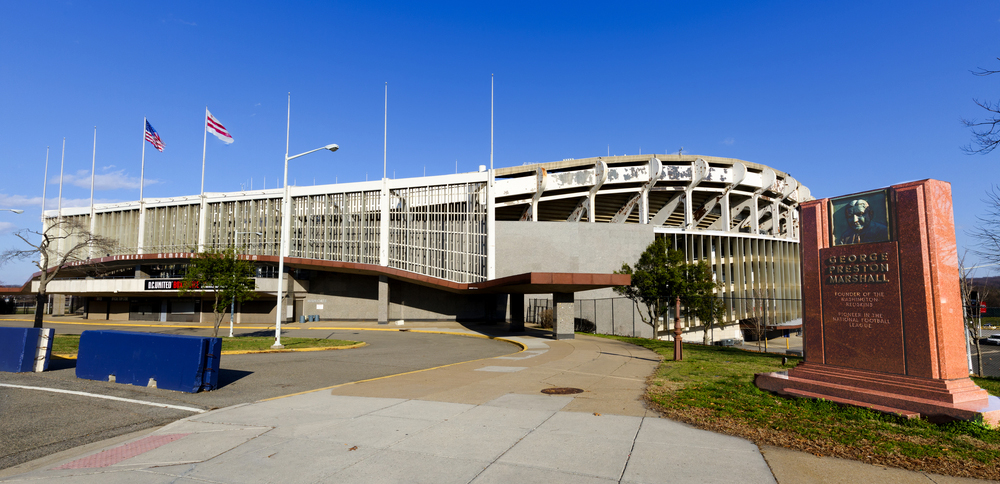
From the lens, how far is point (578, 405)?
30.9 ft

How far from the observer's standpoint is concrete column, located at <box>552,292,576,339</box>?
26625 mm

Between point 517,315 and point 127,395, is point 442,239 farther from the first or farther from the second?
point 127,395

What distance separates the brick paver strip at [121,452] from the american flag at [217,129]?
34.5 m

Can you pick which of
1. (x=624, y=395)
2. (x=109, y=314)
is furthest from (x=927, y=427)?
(x=109, y=314)

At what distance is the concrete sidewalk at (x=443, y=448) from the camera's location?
5.75 m

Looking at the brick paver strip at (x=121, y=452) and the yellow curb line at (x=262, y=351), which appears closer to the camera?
the brick paver strip at (x=121, y=452)

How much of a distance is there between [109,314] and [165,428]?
195 ft

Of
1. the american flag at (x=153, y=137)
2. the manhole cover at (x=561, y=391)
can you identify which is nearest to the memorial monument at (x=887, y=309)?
the manhole cover at (x=561, y=391)

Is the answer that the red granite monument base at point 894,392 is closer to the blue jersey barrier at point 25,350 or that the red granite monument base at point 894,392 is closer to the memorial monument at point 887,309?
the memorial monument at point 887,309

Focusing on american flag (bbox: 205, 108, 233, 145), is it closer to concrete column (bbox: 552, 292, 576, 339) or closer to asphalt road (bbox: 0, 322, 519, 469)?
asphalt road (bbox: 0, 322, 519, 469)

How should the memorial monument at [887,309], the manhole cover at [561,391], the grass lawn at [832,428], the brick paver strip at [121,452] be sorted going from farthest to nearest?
the manhole cover at [561,391] → the memorial monument at [887,309] → the brick paver strip at [121,452] → the grass lawn at [832,428]

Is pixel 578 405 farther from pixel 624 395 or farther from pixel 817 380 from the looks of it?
pixel 817 380

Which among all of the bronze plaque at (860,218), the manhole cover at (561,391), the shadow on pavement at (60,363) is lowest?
the shadow on pavement at (60,363)

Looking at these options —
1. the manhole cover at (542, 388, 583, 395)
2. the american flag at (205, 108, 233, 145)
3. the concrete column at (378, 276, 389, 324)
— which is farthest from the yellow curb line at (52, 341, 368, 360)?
the american flag at (205, 108, 233, 145)
